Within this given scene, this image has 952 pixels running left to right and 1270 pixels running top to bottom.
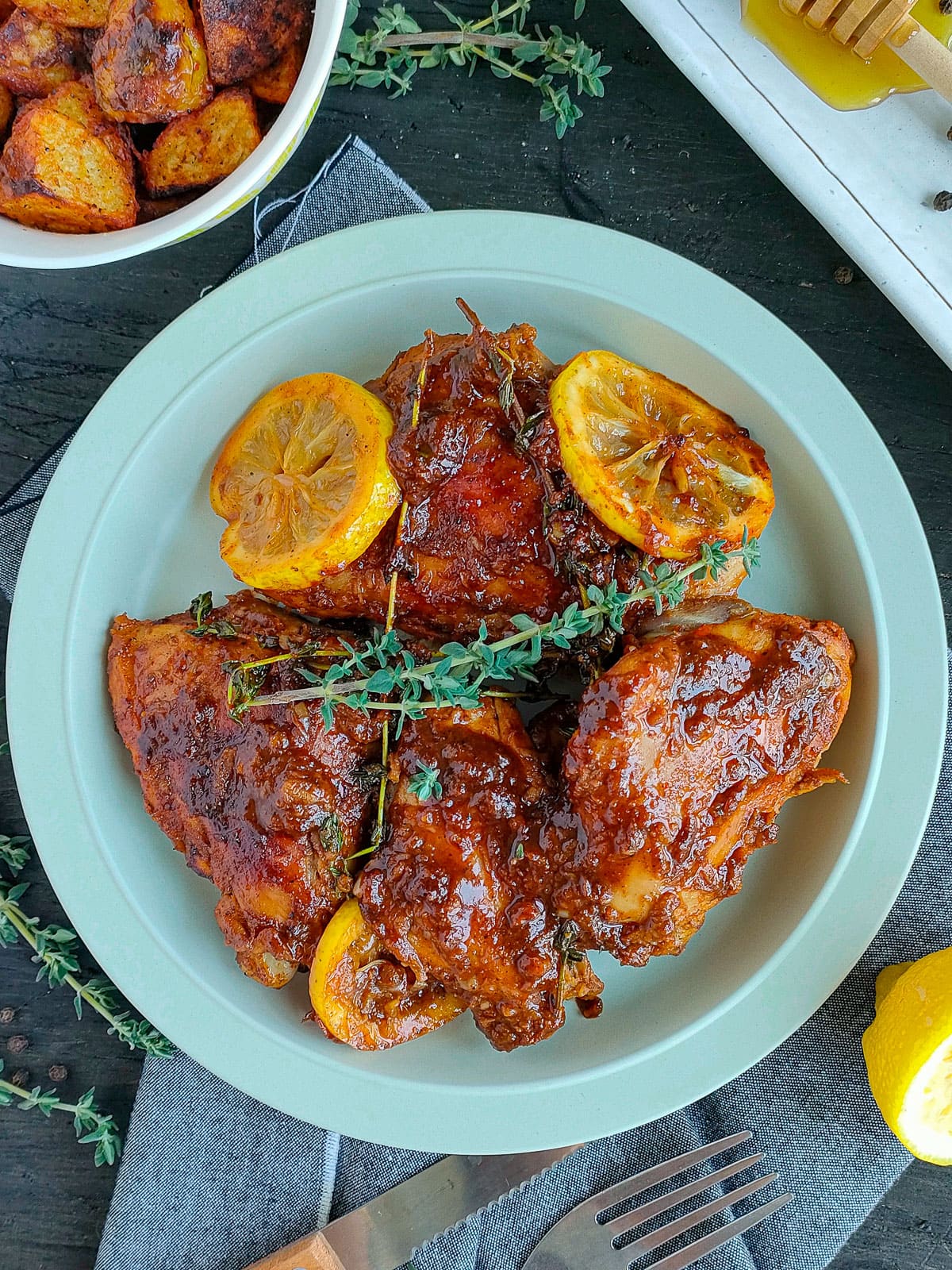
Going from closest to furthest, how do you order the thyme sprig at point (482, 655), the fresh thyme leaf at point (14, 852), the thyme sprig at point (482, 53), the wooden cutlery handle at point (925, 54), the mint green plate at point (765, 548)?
1. the thyme sprig at point (482, 655)
2. the wooden cutlery handle at point (925, 54)
3. the mint green plate at point (765, 548)
4. the thyme sprig at point (482, 53)
5. the fresh thyme leaf at point (14, 852)

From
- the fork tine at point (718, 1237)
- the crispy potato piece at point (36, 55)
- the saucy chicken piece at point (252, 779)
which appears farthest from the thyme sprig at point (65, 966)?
the crispy potato piece at point (36, 55)

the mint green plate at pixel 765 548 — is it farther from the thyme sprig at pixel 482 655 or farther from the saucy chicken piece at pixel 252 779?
the thyme sprig at pixel 482 655

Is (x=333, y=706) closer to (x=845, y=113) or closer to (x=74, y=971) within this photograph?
(x=74, y=971)

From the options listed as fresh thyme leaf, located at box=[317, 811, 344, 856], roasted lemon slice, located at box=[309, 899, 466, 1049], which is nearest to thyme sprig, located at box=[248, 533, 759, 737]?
fresh thyme leaf, located at box=[317, 811, 344, 856]

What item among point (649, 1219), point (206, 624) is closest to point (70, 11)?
point (206, 624)

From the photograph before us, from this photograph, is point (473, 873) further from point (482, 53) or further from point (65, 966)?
point (482, 53)

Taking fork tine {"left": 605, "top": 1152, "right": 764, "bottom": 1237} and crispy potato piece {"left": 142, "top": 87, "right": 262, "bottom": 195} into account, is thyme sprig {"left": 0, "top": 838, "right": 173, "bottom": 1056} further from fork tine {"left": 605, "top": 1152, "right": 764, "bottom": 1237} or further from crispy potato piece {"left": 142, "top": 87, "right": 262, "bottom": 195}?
crispy potato piece {"left": 142, "top": 87, "right": 262, "bottom": 195}
